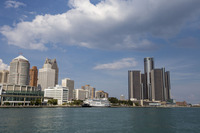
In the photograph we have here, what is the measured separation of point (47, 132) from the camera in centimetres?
5059

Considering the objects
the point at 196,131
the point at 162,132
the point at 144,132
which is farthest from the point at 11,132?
the point at 196,131

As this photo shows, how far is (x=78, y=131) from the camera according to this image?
174 feet

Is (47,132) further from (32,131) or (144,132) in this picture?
(144,132)

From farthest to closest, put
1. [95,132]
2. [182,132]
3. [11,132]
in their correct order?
[182,132] → [95,132] → [11,132]

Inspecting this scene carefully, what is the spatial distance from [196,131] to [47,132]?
44.0 m

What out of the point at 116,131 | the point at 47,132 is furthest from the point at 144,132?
the point at 47,132

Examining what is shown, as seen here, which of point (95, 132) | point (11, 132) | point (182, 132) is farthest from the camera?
point (182, 132)

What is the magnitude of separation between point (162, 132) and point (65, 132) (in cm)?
2737

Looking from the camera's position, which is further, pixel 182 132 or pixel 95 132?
pixel 182 132

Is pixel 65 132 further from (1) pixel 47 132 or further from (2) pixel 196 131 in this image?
(2) pixel 196 131

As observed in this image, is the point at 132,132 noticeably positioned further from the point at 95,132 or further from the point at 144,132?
the point at 95,132

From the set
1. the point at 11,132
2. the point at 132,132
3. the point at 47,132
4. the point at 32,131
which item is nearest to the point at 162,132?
the point at 132,132

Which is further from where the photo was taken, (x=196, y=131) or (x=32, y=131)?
(x=196, y=131)

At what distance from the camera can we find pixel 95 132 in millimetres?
52094
